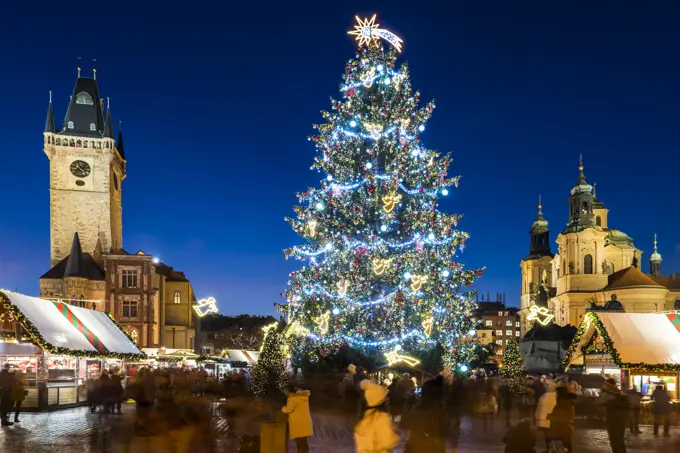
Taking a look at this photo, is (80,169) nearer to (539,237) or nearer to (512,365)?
(512,365)

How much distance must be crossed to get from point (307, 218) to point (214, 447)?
56.3 ft

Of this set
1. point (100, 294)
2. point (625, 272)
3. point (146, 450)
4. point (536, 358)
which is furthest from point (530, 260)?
point (146, 450)

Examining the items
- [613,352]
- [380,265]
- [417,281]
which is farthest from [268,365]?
[613,352]

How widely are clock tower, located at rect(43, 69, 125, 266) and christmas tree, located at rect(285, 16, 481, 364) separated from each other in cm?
4835

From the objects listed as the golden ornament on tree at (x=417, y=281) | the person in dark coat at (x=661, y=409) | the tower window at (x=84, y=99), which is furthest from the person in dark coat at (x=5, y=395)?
the tower window at (x=84, y=99)

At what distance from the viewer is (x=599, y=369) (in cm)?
2797

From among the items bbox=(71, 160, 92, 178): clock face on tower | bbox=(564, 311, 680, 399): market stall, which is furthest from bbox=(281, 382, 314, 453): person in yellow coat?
bbox=(71, 160, 92, 178): clock face on tower

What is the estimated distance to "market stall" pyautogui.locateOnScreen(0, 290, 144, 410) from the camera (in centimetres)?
2369

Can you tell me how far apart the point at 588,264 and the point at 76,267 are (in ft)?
187

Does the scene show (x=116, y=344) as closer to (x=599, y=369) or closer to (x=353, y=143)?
(x=353, y=143)

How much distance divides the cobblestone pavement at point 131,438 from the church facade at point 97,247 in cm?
4669

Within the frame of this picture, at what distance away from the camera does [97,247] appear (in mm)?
74562

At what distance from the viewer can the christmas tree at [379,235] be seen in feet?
101

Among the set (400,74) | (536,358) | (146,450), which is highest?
(400,74)
